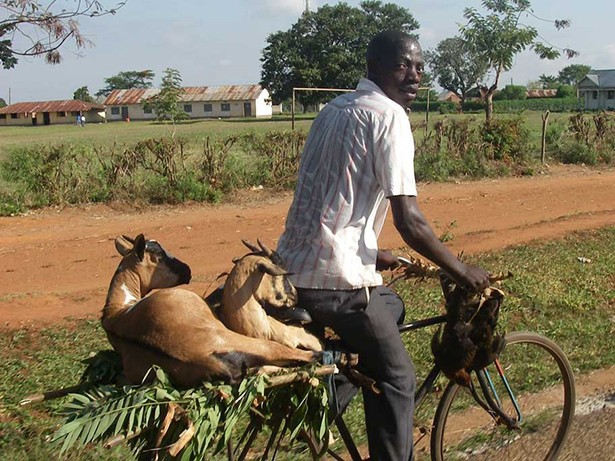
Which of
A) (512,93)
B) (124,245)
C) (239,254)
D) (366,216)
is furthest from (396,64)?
(512,93)

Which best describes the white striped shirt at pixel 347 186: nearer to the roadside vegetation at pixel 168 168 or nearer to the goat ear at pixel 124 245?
the goat ear at pixel 124 245

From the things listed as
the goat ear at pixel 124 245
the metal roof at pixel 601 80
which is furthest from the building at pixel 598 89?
the goat ear at pixel 124 245

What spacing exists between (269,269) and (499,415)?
69.2 inches

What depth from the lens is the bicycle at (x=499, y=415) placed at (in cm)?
355

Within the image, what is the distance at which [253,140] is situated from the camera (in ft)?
47.5

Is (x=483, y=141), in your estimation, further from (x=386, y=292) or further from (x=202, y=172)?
(x=386, y=292)

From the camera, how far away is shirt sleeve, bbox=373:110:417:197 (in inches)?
108

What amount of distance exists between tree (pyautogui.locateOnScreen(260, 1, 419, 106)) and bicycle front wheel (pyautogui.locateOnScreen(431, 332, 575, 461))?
61.0 m

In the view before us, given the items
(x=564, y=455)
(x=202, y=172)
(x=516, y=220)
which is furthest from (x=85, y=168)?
(x=564, y=455)

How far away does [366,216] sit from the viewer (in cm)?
290

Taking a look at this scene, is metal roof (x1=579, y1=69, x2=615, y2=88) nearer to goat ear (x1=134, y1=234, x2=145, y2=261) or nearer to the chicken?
the chicken

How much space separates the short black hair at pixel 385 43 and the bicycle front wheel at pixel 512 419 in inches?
59.2

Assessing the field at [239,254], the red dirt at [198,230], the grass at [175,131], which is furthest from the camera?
the grass at [175,131]

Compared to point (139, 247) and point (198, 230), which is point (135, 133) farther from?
point (139, 247)
